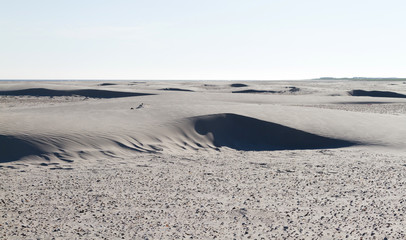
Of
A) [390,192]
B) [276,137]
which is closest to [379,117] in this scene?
[276,137]

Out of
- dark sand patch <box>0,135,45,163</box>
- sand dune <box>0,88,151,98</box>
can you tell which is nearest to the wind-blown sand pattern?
dark sand patch <box>0,135,45,163</box>

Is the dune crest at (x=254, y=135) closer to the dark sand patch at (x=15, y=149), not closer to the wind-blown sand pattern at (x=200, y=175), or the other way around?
the wind-blown sand pattern at (x=200, y=175)

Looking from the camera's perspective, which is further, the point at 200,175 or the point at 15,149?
the point at 15,149

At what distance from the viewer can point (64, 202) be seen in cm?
502

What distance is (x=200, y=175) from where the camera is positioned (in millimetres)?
6492

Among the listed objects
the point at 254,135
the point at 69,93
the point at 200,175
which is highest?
the point at 69,93

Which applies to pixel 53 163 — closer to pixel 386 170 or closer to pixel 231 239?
pixel 231 239

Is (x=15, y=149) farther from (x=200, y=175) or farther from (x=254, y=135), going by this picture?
(x=254, y=135)

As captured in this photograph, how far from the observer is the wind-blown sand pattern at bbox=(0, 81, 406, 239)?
4.32 metres

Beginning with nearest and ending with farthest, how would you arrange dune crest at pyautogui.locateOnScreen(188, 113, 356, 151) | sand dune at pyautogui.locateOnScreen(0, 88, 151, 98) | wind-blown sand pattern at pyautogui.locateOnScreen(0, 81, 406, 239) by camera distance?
wind-blown sand pattern at pyautogui.locateOnScreen(0, 81, 406, 239)
dune crest at pyautogui.locateOnScreen(188, 113, 356, 151)
sand dune at pyautogui.locateOnScreen(0, 88, 151, 98)

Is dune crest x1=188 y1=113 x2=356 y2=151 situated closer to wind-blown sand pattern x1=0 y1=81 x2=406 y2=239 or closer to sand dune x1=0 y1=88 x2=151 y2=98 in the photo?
wind-blown sand pattern x1=0 y1=81 x2=406 y2=239

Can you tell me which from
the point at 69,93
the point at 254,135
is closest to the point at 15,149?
the point at 254,135

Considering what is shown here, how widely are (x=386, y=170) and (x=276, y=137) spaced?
3.47 meters

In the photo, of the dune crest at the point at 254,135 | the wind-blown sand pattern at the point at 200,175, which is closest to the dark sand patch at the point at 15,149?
the wind-blown sand pattern at the point at 200,175
